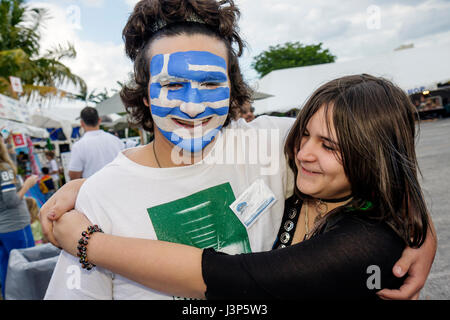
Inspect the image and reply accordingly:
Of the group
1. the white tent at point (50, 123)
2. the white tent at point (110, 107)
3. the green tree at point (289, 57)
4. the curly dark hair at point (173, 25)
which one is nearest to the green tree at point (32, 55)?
the white tent at point (50, 123)

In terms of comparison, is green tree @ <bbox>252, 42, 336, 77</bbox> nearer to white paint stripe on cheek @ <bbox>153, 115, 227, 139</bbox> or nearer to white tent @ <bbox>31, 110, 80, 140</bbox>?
white tent @ <bbox>31, 110, 80, 140</bbox>

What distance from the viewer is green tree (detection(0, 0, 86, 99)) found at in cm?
940

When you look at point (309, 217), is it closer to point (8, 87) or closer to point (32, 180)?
point (32, 180)

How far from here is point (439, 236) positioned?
3432 mm

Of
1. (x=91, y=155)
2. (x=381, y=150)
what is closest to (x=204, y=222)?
(x=381, y=150)

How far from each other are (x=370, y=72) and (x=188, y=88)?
1175 cm

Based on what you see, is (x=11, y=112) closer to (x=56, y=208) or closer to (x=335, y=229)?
(x=56, y=208)

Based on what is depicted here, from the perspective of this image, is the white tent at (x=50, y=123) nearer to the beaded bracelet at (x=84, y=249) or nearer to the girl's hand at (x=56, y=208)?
the girl's hand at (x=56, y=208)

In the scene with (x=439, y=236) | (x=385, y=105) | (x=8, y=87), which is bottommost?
(x=439, y=236)

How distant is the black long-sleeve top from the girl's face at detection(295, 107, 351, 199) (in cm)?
20

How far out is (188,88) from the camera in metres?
1.23

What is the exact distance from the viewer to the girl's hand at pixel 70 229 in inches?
41.6
